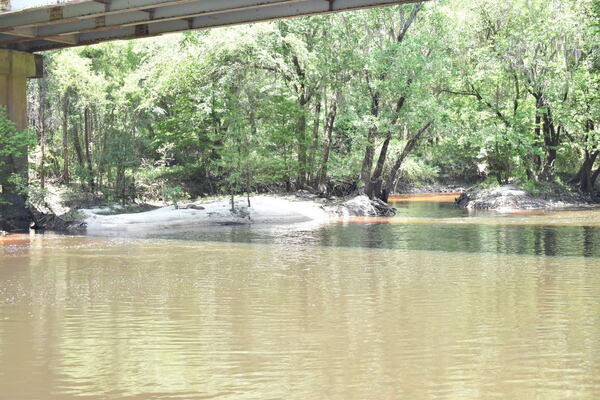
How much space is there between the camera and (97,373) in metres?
5.62

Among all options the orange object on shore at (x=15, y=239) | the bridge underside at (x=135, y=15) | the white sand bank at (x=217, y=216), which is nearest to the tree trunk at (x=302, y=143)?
the white sand bank at (x=217, y=216)

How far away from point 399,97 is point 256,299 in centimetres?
2044

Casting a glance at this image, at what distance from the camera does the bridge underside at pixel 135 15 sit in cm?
1758

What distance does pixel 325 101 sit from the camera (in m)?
30.3

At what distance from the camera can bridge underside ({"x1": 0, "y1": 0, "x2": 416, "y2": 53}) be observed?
57.7ft

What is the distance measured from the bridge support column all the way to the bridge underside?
730mm

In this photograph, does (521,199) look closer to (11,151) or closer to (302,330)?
(11,151)

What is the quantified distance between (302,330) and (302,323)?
13.8 inches

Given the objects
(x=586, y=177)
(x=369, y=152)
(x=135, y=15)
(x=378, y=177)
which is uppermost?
(x=135, y=15)

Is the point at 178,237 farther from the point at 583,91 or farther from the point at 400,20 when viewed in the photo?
the point at 583,91

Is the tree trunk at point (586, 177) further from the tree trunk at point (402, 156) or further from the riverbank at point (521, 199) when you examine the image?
the tree trunk at point (402, 156)

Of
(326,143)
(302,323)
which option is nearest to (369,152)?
(326,143)

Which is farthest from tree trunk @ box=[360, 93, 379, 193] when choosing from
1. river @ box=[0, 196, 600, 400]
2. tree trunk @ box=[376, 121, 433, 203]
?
river @ box=[0, 196, 600, 400]

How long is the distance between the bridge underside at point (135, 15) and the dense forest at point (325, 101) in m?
3.84
